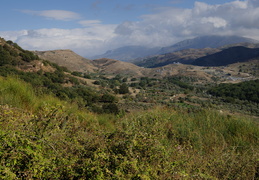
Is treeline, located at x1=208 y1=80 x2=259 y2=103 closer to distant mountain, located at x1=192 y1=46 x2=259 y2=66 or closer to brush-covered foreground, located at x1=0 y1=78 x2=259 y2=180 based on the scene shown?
brush-covered foreground, located at x1=0 y1=78 x2=259 y2=180

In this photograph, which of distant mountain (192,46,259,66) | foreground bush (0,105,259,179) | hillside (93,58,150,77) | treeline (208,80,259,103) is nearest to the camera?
foreground bush (0,105,259,179)

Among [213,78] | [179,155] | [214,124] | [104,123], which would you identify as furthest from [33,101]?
[213,78]

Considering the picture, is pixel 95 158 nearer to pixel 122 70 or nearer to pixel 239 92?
pixel 239 92

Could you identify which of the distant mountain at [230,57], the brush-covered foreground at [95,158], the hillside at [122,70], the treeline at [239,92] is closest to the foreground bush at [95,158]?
the brush-covered foreground at [95,158]

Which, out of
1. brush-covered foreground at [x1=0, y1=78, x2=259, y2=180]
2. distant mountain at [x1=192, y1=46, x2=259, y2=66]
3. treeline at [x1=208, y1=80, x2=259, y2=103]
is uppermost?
distant mountain at [x1=192, y1=46, x2=259, y2=66]

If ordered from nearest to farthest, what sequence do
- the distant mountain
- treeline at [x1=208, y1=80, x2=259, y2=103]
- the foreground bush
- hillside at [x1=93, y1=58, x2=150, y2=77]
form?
the foreground bush
treeline at [x1=208, y1=80, x2=259, y2=103]
hillside at [x1=93, y1=58, x2=150, y2=77]
the distant mountain

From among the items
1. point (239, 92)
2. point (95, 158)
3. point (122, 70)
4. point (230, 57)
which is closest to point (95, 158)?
point (95, 158)

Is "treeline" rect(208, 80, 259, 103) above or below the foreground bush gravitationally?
below

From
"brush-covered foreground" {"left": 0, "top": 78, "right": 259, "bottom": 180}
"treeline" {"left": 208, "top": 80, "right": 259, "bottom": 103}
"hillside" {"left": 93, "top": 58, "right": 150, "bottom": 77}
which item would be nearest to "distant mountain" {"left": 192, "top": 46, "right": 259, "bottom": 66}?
"hillside" {"left": 93, "top": 58, "right": 150, "bottom": 77}

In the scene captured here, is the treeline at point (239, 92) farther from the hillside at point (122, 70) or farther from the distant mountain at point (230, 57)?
the distant mountain at point (230, 57)

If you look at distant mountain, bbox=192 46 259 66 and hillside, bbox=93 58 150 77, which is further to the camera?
distant mountain, bbox=192 46 259 66

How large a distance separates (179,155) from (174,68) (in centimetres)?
10239

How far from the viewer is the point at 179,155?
295cm

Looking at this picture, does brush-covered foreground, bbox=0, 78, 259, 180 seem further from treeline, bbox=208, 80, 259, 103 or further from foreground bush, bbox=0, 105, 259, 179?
treeline, bbox=208, 80, 259, 103
